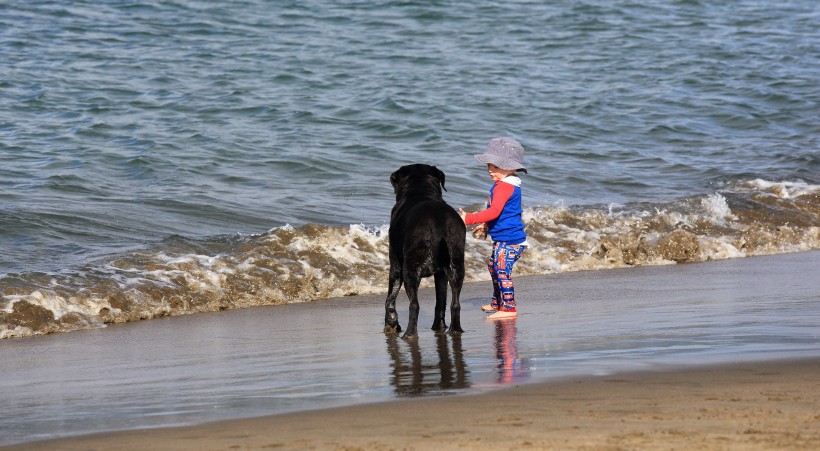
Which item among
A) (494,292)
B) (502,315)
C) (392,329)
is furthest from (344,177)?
(392,329)

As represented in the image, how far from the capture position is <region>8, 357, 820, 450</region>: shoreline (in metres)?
4.09

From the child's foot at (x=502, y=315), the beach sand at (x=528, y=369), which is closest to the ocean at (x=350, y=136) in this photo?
the beach sand at (x=528, y=369)

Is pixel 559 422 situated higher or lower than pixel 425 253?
lower

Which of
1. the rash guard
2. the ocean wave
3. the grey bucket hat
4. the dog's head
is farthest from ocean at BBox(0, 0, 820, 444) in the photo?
the grey bucket hat

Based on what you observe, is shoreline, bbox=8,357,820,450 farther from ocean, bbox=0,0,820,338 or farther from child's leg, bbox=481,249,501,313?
ocean, bbox=0,0,820,338

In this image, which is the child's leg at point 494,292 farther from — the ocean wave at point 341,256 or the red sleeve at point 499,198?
the ocean wave at point 341,256

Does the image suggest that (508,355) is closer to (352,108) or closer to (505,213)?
(505,213)

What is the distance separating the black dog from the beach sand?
0.26 m

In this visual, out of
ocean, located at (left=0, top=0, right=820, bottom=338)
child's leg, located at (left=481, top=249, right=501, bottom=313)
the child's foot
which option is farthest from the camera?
ocean, located at (left=0, top=0, right=820, bottom=338)

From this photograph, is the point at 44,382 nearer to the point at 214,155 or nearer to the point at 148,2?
the point at 214,155

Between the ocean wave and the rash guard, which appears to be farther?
the ocean wave

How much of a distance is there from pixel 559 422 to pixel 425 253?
10.5 feet

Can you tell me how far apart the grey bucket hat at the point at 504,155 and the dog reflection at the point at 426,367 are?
159cm

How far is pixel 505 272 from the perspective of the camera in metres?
8.66
